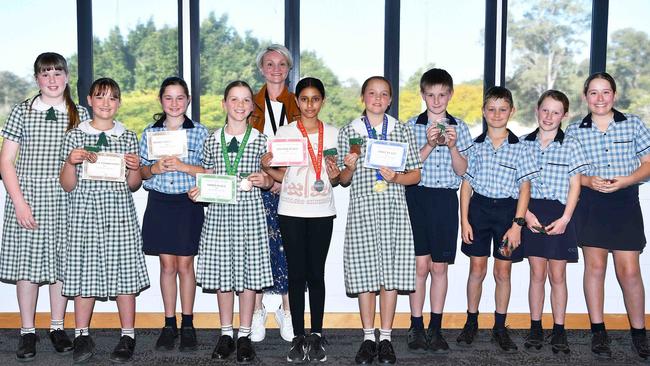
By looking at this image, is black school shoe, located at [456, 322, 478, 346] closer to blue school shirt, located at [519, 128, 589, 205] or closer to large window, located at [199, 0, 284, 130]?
blue school shirt, located at [519, 128, 589, 205]

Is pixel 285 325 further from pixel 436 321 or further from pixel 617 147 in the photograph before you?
pixel 617 147

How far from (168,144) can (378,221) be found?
48.5 inches

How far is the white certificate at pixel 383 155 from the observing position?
10.8ft

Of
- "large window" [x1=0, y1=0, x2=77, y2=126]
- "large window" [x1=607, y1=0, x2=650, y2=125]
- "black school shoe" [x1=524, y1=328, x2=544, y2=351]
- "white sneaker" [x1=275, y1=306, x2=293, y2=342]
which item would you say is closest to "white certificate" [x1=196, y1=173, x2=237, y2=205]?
"white sneaker" [x1=275, y1=306, x2=293, y2=342]

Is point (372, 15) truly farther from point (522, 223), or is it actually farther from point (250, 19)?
point (522, 223)

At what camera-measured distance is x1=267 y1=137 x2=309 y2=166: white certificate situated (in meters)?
3.27

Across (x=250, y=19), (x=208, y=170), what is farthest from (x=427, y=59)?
(x=208, y=170)

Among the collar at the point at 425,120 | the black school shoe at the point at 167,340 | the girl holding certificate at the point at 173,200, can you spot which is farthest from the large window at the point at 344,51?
the black school shoe at the point at 167,340

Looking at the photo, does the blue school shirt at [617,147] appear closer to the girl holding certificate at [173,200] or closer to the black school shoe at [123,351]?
the girl holding certificate at [173,200]

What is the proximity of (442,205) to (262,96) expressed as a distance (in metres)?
1.29

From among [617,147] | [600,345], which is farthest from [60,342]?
[617,147]

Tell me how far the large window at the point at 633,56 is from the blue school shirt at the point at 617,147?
2785 millimetres

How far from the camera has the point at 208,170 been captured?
3.46 meters

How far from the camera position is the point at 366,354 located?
3.46 m
